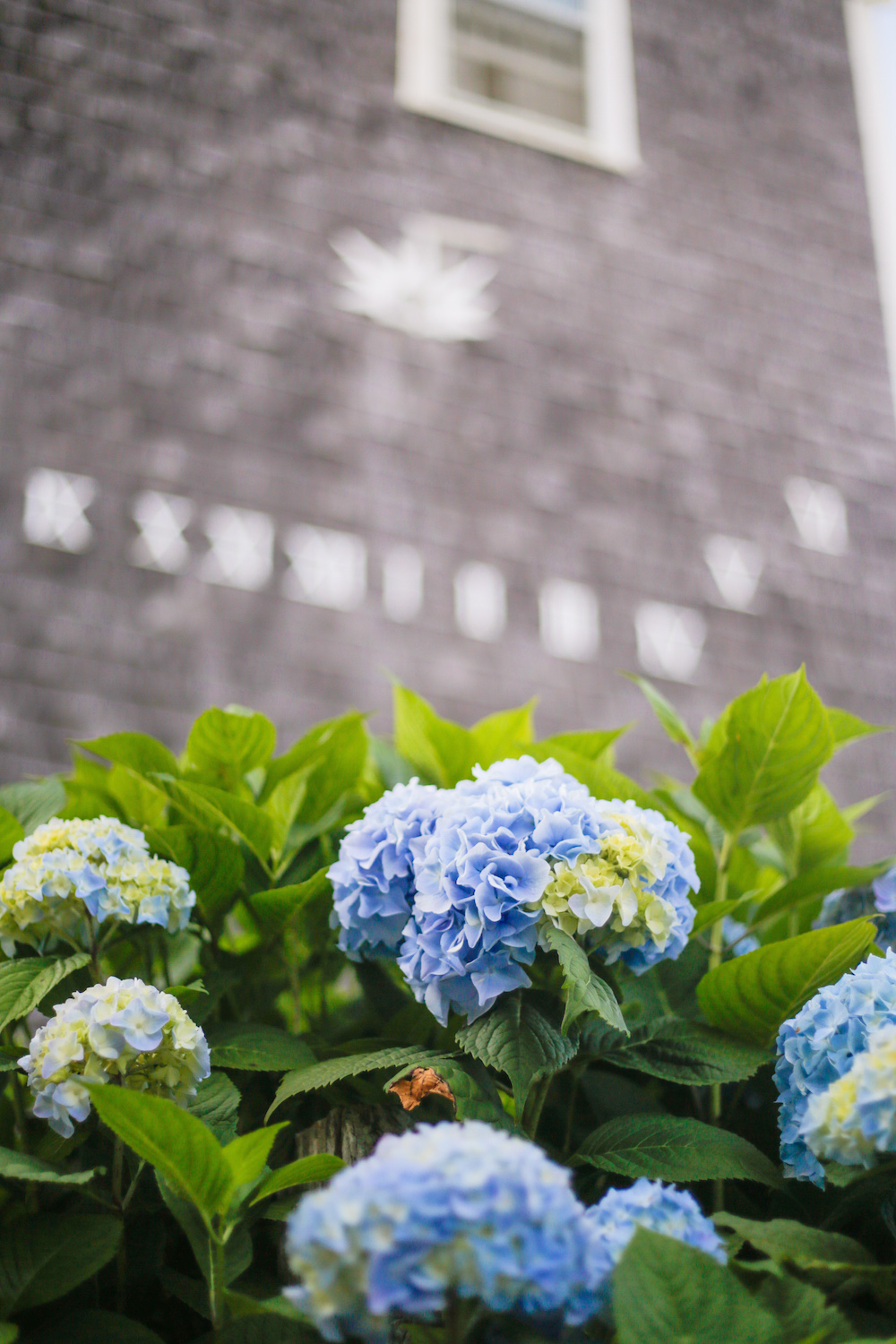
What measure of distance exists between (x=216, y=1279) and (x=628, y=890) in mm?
433

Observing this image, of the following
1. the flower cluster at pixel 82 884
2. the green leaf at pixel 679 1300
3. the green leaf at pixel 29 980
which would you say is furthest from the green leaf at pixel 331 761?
the green leaf at pixel 679 1300

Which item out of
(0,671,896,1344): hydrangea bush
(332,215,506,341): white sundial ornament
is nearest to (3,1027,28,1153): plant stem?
(0,671,896,1344): hydrangea bush

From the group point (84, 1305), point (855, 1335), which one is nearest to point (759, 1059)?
point (855, 1335)

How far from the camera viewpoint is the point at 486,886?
2.87ft

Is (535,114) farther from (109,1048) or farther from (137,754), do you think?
(109,1048)

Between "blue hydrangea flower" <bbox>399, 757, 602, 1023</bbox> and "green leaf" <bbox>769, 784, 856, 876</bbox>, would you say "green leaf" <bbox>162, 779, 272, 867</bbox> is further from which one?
"green leaf" <bbox>769, 784, 856, 876</bbox>

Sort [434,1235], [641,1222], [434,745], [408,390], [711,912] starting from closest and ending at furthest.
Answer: [434,1235], [641,1222], [711,912], [434,745], [408,390]

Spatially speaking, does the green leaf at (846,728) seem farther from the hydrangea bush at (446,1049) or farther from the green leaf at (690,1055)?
the green leaf at (690,1055)

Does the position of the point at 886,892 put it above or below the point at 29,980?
above

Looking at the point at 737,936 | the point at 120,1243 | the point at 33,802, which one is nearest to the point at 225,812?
the point at 33,802

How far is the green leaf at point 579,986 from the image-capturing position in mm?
819

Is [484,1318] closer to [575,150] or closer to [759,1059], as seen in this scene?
[759,1059]

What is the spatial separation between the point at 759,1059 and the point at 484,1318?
0.35 meters

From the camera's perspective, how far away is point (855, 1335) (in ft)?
2.42
